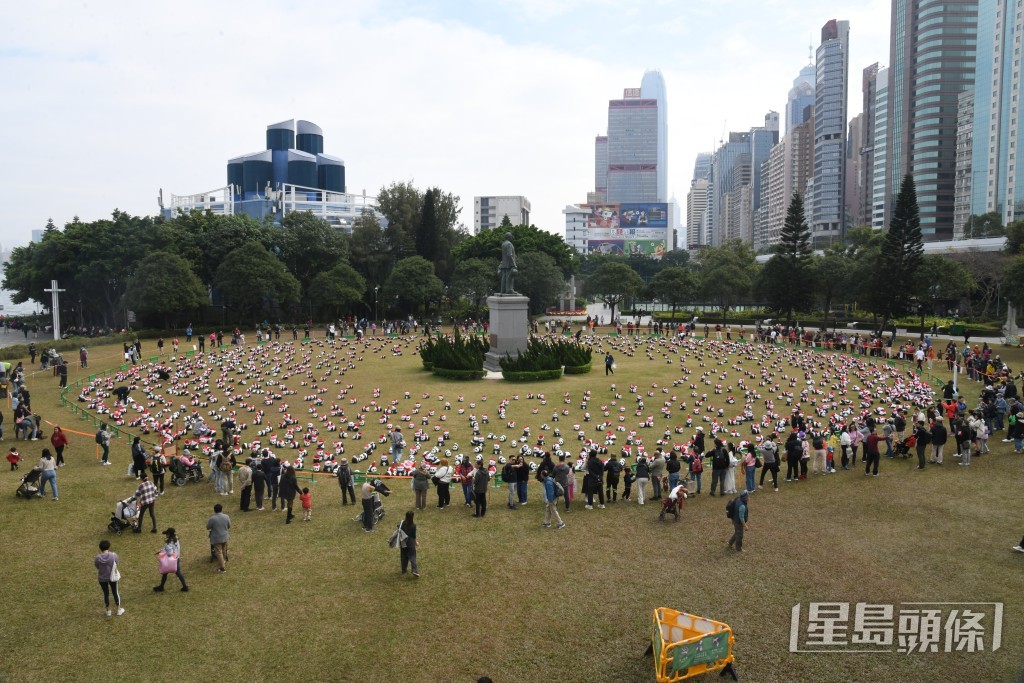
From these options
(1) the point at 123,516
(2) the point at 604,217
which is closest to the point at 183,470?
(1) the point at 123,516

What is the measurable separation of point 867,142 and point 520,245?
13407 centimetres

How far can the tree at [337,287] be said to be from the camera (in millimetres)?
59125

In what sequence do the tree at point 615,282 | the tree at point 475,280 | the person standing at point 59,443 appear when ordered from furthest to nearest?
the tree at point 615,282 < the tree at point 475,280 < the person standing at point 59,443

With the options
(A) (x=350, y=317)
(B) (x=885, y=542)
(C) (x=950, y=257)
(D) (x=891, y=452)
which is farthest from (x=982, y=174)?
(B) (x=885, y=542)

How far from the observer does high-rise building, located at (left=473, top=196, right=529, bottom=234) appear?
151 metres

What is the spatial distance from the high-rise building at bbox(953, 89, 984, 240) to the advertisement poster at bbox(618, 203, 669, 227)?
248 ft

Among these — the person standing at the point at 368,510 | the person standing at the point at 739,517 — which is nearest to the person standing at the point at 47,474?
the person standing at the point at 368,510

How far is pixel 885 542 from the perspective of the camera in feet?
41.6

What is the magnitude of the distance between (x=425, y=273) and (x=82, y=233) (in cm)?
2821

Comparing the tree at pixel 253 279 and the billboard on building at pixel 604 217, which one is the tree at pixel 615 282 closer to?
the tree at pixel 253 279

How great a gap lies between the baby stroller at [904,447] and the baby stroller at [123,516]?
61.3 feet

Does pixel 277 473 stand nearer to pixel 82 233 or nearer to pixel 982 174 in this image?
pixel 82 233

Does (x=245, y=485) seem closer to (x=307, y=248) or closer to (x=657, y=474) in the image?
(x=657, y=474)

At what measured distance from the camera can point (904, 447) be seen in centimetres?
1861
